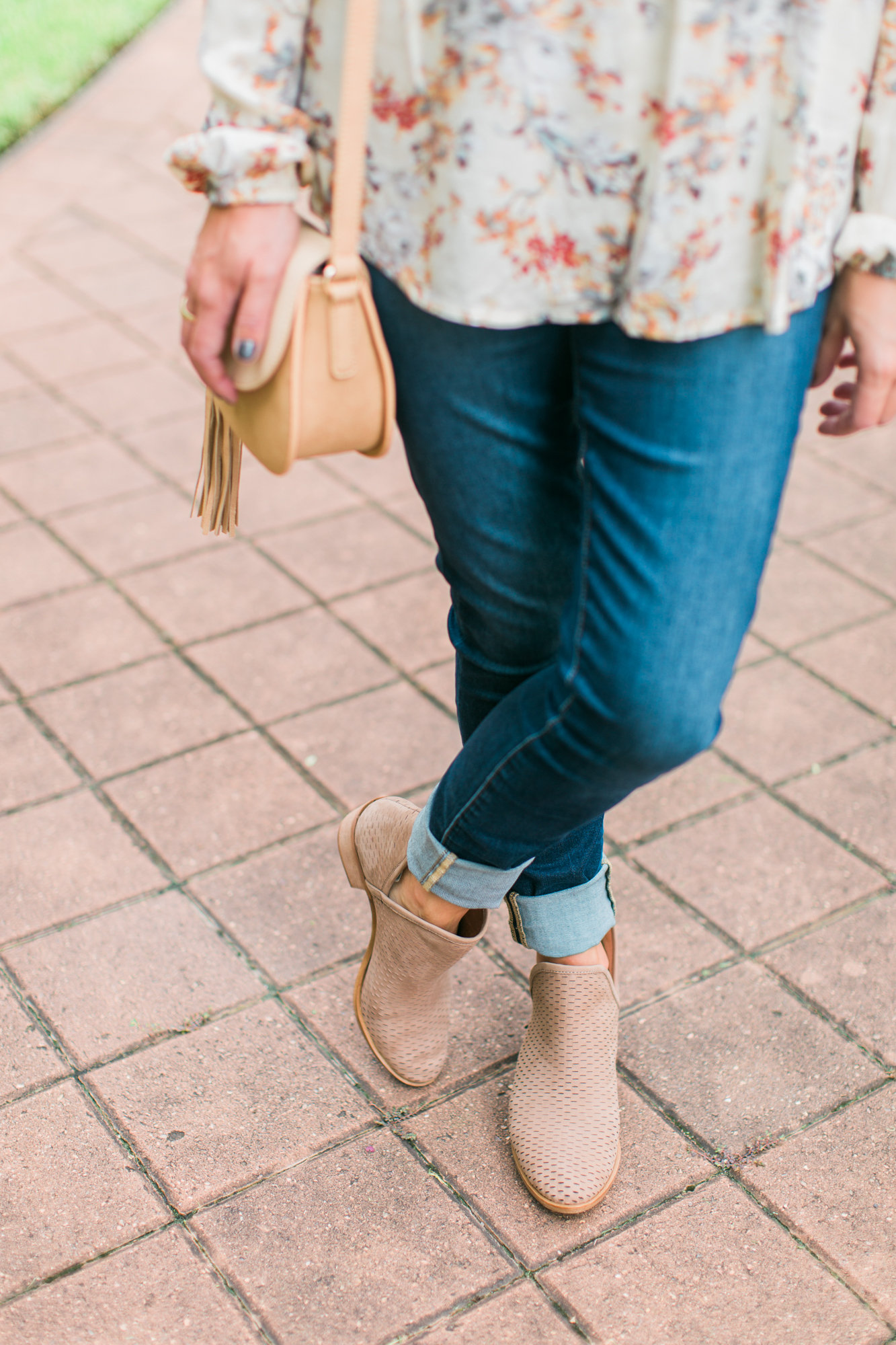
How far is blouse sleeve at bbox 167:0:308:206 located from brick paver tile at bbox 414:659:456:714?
1375 millimetres

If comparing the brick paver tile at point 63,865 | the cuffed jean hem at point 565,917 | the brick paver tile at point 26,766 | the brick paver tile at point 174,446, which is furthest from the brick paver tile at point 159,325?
the cuffed jean hem at point 565,917

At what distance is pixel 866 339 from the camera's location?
4.17 feet

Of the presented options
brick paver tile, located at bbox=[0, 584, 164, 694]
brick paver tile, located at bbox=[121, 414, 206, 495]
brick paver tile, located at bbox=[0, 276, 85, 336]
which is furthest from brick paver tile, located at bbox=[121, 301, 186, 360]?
brick paver tile, located at bbox=[0, 584, 164, 694]

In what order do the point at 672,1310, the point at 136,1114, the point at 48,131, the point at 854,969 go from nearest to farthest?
the point at 672,1310, the point at 136,1114, the point at 854,969, the point at 48,131

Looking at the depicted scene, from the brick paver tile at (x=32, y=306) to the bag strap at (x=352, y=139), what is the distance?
2847mm

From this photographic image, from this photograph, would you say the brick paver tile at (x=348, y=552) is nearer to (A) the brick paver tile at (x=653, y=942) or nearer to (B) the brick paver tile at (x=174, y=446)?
(B) the brick paver tile at (x=174, y=446)

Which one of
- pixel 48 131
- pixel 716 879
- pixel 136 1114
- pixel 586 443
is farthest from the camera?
pixel 48 131

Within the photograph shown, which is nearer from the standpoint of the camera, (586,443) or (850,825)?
(586,443)

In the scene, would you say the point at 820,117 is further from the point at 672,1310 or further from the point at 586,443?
the point at 672,1310

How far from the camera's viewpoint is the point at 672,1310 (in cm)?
148

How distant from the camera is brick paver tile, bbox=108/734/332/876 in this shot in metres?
2.14

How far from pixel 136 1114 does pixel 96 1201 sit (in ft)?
0.44

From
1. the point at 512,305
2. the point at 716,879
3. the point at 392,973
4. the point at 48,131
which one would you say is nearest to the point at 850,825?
the point at 716,879

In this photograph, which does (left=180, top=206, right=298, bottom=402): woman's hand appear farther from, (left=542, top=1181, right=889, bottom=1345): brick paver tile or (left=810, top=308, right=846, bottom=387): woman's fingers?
(left=542, top=1181, right=889, bottom=1345): brick paver tile
